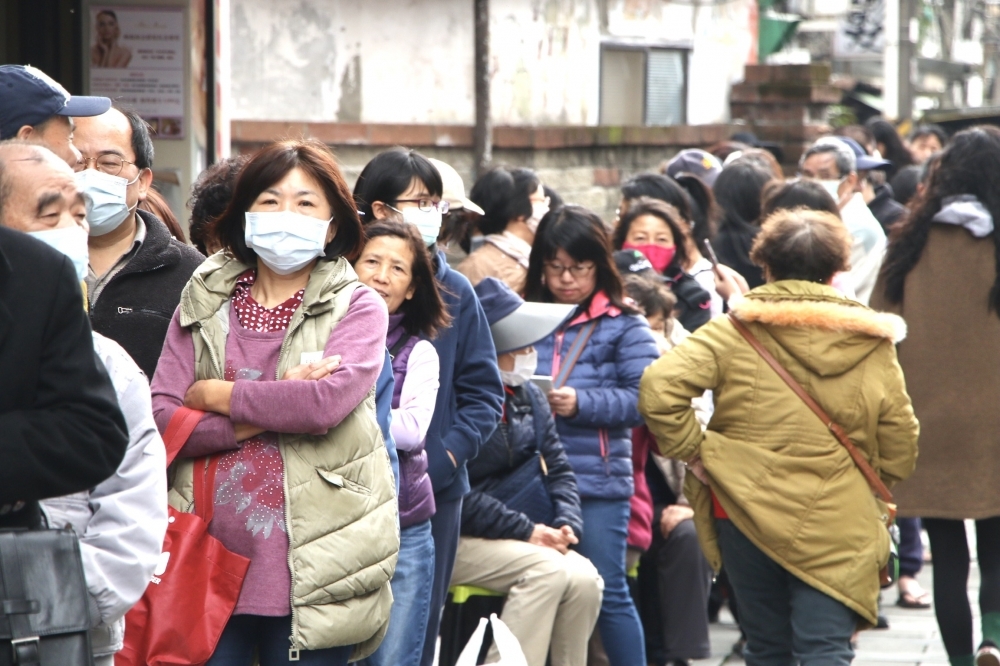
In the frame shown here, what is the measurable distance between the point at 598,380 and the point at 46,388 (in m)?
3.32

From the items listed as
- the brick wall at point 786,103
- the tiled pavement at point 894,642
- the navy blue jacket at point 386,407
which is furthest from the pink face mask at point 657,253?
the brick wall at point 786,103

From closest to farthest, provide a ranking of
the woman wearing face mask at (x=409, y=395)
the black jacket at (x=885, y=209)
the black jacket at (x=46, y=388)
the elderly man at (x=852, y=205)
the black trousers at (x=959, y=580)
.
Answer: the black jacket at (x=46, y=388) → the woman wearing face mask at (x=409, y=395) → the black trousers at (x=959, y=580) → the elderly man at (x=852, y=205) → the black jacket at (x=885, y=209)

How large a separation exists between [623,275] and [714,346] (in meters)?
1.37

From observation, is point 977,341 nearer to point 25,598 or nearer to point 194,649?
point 194,649

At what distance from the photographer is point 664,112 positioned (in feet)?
43.5

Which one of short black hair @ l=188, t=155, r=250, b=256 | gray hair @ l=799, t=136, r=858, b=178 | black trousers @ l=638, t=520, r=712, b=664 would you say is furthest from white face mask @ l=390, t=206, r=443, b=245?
gray hair @ l=799, t=136, r=858, b=178

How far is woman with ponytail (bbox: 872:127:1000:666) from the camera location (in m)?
5.76

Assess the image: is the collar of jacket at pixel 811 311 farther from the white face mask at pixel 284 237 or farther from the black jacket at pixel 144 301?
the black jacket at pixel 144 301

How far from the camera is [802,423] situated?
4891mm

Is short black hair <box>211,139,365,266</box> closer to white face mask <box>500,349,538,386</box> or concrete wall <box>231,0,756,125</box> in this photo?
white face mask <box>500,349,538,386</box>

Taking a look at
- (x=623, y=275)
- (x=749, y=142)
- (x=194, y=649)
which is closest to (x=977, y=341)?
(x=623, y=275)

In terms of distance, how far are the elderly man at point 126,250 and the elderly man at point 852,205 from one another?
4667 millimetres

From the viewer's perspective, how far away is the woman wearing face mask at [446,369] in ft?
15.1

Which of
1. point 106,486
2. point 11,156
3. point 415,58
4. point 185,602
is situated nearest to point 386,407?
point 185,602
